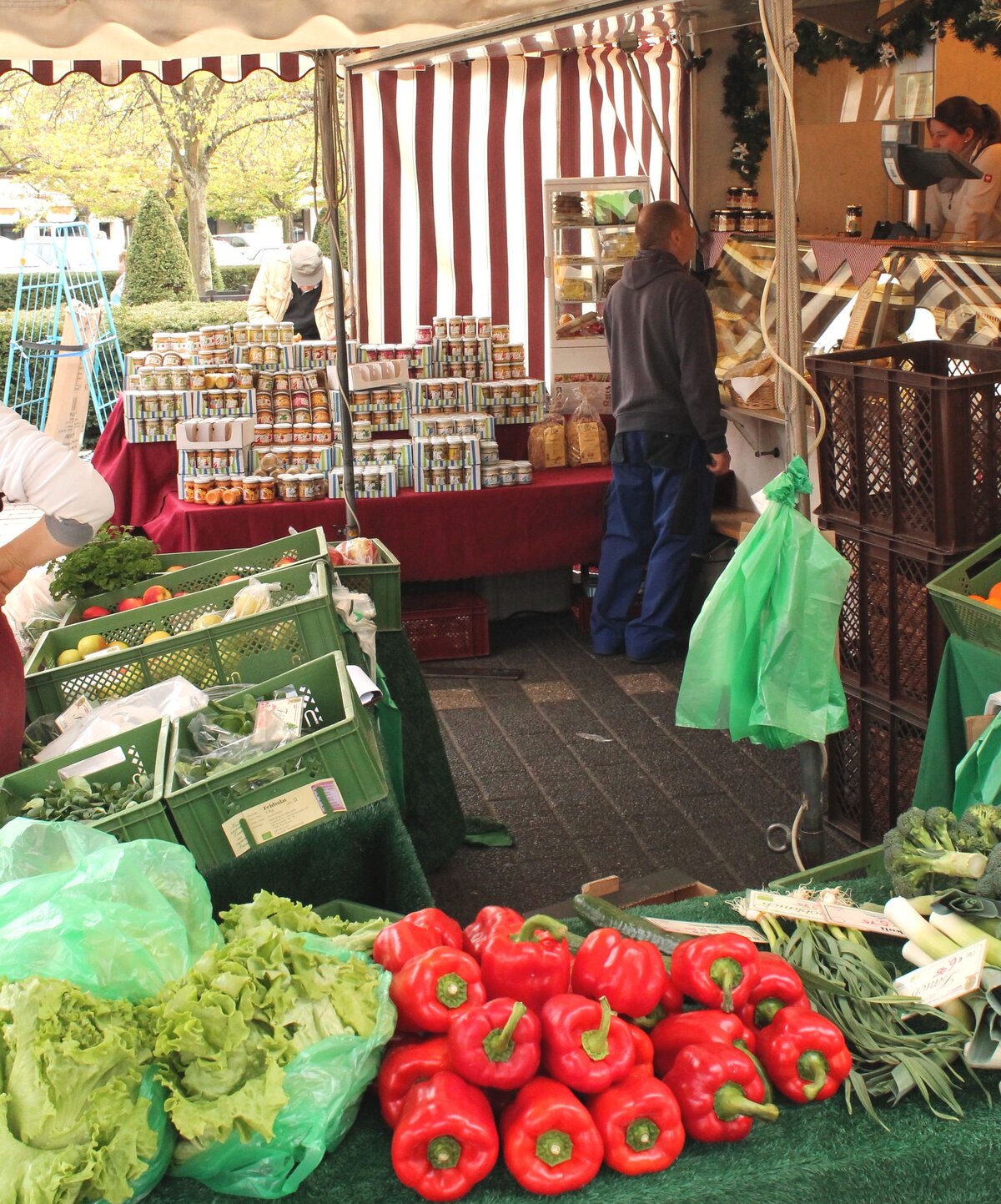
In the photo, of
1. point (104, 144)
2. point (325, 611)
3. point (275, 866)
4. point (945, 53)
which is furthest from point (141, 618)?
point (104, 144)

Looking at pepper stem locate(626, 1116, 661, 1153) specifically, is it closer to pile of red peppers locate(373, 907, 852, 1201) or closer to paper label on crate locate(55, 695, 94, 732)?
pile of red peppers locate(373, 907, 852, 1201)

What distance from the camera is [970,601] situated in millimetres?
3508

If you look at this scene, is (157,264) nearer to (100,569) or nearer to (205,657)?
(100,569)

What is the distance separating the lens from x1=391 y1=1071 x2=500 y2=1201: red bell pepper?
1703 mm

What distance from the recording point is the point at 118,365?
1662 centimetres

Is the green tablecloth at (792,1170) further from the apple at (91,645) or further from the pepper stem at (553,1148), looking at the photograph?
the apple at (91,645)

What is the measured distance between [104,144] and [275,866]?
20943 mm

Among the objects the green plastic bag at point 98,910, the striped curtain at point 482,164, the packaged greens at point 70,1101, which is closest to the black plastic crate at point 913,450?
the green plastic bag at point 98,910

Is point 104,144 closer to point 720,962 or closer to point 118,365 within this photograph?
point 118,365

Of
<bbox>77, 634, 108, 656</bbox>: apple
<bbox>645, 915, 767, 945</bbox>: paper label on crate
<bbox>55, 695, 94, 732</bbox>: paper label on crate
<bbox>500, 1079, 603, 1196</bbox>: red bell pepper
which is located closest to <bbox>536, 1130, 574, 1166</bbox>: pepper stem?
<bbox>500, 1079, 603, 1196</bbox>: red bell pepper

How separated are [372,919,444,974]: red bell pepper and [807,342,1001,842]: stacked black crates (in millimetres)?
2433

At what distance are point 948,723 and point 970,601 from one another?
1.23 ft

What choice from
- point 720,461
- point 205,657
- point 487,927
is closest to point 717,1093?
point 487,927

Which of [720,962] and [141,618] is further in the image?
[141,618]
